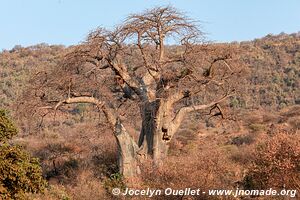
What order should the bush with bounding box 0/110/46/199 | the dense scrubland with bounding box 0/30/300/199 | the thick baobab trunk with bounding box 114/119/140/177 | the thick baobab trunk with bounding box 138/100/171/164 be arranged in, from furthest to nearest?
Result: the thick baobab trunk with bounding box 138/100/171/164
the thick baobab trunk with bounding box 114/119/140/177
the dense scrubland with bounding box 0/30/300/199
the bush with bounding box 0/110/46/199

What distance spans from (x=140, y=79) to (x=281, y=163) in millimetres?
7398

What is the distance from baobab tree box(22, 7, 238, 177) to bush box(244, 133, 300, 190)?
5.19 m

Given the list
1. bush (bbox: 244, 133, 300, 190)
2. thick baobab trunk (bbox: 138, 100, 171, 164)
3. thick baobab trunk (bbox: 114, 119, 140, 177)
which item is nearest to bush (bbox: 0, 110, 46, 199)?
bush (bbox: 244, 133, 300, 190)

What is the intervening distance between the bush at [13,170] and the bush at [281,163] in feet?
13.9

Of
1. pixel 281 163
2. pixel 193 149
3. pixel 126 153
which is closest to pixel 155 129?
pixel 126 153

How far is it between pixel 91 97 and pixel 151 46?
241 cm

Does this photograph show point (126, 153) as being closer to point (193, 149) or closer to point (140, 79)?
point (140, 79)

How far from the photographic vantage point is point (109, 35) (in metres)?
15.4

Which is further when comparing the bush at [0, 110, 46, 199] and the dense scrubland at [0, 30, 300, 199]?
the dense scrubland at [0, 30, 300, 199]

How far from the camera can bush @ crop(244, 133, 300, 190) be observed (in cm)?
970

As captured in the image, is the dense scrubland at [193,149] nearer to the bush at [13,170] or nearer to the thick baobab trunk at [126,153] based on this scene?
the thick baobab trunk at [126,153]

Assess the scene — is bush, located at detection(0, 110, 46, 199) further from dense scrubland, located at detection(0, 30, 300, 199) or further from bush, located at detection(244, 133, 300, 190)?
bush, located at detection(244, 133, 300, 190)

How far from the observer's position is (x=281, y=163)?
31.7 feet

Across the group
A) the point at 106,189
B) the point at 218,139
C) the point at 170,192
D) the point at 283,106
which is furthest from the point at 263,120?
the point at 170,192
